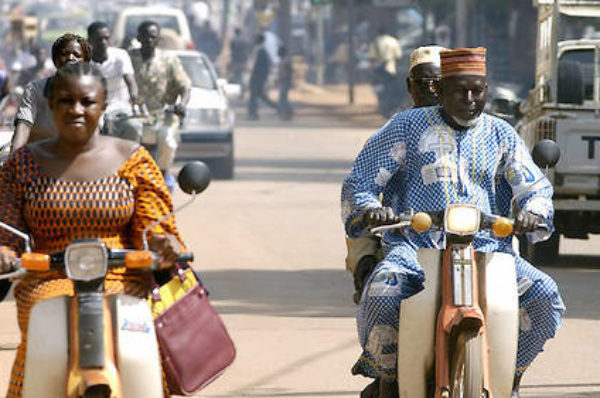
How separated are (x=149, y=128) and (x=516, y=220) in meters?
10.7

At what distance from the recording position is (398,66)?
44.1 metres

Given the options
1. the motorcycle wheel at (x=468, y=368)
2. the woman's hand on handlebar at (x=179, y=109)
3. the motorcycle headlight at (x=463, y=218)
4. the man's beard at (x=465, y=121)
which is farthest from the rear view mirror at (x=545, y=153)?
the woman's hand on handlebar at (x=179, y=109)

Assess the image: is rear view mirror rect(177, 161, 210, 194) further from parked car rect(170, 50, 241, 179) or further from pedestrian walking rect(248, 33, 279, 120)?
pedestrian walking rect(248, 33, 279, 120)

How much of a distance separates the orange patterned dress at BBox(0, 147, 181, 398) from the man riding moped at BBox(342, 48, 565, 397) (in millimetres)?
1206

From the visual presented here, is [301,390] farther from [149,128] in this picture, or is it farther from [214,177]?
[214,177]

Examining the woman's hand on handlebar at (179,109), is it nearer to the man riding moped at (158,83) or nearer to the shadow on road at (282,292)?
the man riding moped at (158,83)

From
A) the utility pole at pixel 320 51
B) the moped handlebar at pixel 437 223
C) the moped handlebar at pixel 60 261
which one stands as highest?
the moped handlebar at pixel 60 261

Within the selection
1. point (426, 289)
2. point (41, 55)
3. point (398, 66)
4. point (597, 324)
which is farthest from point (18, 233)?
point (398, 66)

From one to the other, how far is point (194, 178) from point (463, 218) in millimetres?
1029

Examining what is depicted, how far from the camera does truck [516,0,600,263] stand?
14.0 metres

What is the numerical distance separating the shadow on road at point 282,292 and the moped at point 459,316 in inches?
188

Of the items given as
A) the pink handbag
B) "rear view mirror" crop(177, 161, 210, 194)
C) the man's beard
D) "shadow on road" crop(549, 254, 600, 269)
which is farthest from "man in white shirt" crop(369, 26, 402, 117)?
the pink handbag

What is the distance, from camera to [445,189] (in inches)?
288

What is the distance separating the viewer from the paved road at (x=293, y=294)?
9367 millimetres
